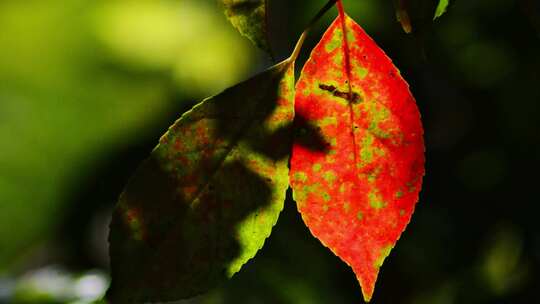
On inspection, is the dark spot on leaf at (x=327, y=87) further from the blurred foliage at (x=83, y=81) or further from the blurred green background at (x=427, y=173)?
the blurred foliage at (x=83, y=81)

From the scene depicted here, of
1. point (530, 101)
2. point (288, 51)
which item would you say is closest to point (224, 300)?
point (530, 101)

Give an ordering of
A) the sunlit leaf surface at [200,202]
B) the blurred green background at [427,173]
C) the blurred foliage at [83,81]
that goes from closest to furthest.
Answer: the sunlit leaf surface at [200,202] → the blurred green background at [427,173] → the blurred foliage at [83,81]

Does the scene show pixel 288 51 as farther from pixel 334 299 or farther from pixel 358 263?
pixel 358 263

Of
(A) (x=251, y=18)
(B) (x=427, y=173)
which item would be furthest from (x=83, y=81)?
(A) (x=251, y=18)

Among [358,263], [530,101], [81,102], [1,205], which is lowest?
[1,205]

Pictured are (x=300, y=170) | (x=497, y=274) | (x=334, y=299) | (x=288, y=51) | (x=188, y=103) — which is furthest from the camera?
(x=188, y=103)

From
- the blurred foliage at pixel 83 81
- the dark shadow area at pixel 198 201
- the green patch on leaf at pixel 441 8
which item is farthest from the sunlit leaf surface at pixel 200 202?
the blurred foliage at pixel 83 81

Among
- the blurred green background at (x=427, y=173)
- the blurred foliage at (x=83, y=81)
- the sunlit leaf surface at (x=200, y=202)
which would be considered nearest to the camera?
the sunlit leaf surface at (x=200, y=202)

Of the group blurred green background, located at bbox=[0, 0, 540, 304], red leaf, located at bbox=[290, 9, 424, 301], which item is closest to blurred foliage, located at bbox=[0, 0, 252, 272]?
blurred green background, located at bbox=[0, 0, 540, 304]
